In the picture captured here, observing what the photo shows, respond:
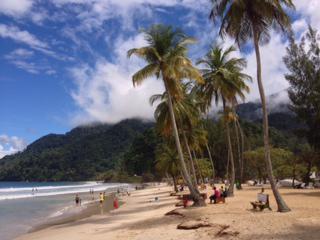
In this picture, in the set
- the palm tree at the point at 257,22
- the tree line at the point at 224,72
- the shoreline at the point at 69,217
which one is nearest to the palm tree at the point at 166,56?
the tree line at the point at 224,72

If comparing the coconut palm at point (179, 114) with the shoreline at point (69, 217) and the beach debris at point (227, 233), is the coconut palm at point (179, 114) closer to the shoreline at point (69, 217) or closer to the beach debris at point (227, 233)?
the shoreline at point (69, 217)

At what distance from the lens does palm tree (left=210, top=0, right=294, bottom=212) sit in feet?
52.7

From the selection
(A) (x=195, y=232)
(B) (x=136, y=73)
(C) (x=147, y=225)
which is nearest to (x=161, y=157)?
(B) (x=136, y=73)

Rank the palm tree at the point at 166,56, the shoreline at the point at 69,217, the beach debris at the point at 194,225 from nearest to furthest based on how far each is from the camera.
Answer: the beach debris at the point at 194,225, the palm tree at the point at 166,56, the shoreline at the point at 69,217

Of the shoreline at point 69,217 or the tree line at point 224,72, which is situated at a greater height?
the tree line at point 224,72

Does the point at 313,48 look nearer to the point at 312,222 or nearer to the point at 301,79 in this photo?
the point at 301,79

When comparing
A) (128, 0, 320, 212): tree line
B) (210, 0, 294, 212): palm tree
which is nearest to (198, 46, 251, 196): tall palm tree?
(128, 0, 320, 212): tree line

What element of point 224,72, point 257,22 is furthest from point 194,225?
point 224,72

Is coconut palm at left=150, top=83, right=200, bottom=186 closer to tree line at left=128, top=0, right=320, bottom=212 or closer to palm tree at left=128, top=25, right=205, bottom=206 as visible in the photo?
tree line at left=128, top=0, right=320, bottom=212

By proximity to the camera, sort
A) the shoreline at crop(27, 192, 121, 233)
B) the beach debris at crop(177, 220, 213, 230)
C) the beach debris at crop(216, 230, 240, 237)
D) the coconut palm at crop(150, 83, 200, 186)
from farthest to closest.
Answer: the coconut palm at crop(150, 83, 200, 186)
the shoreline at crop(27, 192, 121, 233)
the beach debris at crop(177, 220, 213, 230)
the beach debris at crop(216, 230, 240, 237)

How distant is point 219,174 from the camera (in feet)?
266

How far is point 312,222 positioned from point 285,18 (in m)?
7.91

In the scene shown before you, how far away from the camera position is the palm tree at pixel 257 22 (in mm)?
16078

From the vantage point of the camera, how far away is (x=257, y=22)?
1669 cm
